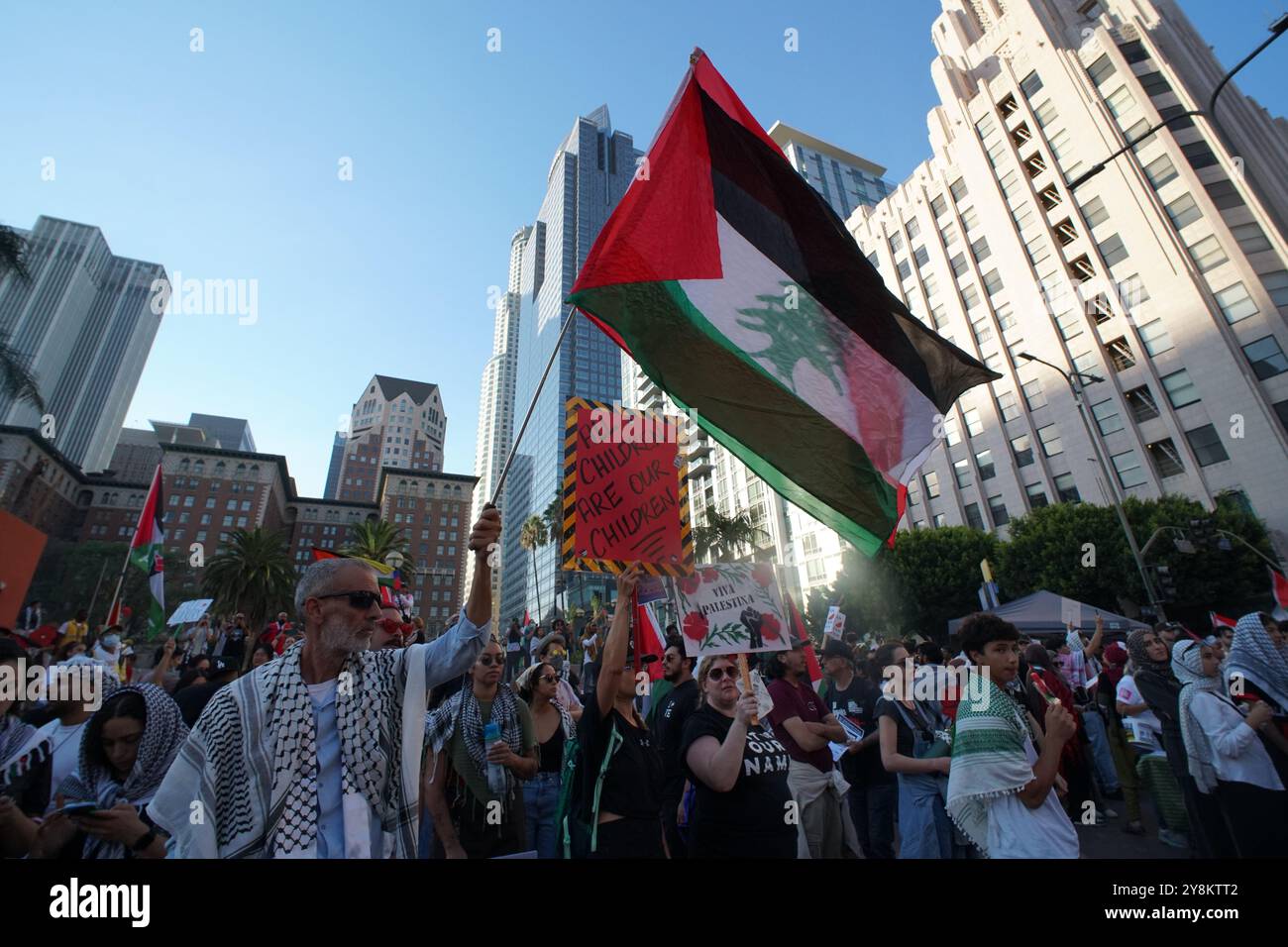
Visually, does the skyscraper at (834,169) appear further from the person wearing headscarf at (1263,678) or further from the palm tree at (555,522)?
the person wearing headscarf at (1263,678)

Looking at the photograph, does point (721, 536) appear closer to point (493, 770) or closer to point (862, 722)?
point (862, 722)

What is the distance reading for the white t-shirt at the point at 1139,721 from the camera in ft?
25.1

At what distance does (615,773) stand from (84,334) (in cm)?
18364

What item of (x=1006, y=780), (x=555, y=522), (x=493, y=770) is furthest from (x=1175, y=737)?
(x=555, y=522)

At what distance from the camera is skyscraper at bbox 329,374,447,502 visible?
523ft

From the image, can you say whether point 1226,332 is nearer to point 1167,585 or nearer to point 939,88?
point 1167,585

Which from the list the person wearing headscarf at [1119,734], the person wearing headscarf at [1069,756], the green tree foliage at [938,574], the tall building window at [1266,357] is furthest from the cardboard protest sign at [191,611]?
the tall building window at [1266,357]

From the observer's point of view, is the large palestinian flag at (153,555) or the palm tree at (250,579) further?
the palm tree at (250,579)

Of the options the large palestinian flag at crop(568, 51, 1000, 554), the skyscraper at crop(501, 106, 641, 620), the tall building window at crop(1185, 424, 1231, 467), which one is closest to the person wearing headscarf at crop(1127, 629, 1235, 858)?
the large palestinian flag at crop(568, 51, 1000, 554)

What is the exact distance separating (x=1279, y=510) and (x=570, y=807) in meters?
42.5

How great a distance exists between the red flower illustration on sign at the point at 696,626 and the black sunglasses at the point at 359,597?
2.82 metres

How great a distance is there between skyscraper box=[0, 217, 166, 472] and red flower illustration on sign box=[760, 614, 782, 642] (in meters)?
109

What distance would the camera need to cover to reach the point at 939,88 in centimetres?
5475

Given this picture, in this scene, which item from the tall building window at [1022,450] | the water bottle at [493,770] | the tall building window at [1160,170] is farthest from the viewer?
the tall building window at [1022,450]
